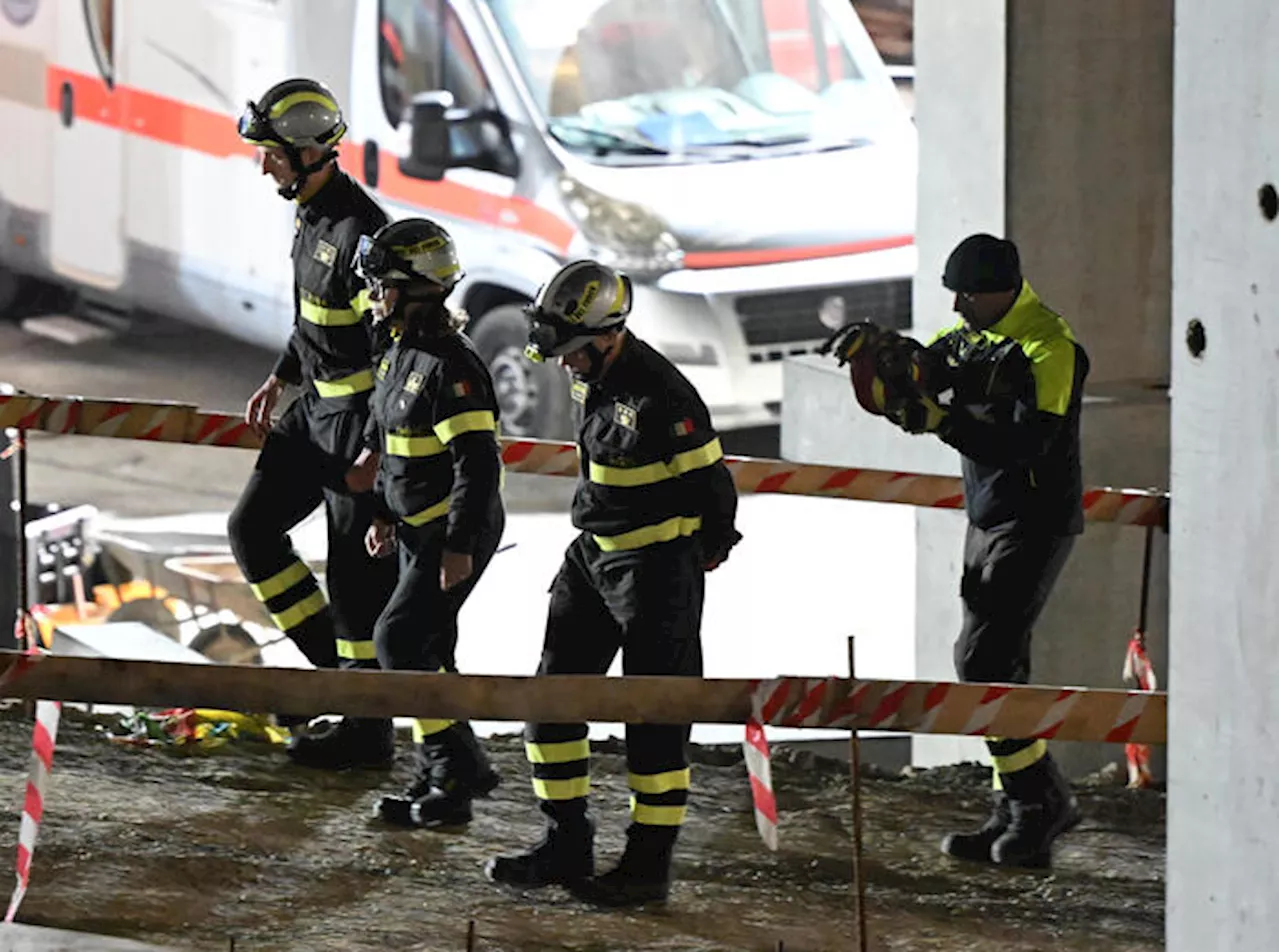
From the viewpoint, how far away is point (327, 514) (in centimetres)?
802

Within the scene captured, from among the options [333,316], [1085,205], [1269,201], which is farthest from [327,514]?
[1269,201]

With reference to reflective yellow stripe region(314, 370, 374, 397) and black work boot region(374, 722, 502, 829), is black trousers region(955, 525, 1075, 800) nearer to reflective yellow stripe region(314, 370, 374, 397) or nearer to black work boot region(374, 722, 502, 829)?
black work boot region(374, 722, 502, 829)

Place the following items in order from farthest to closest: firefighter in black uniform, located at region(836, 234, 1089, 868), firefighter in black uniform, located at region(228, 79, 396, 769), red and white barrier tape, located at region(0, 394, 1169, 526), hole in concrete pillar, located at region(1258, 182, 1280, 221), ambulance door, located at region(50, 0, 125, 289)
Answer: ambulance door, located at region(50, 0, 125, 289) < red and white barrier tape, located at region(0, 394, 1169, 526) < firefighter in black uniform, located at region(228, 79, 396, 769) < firefighter in black uniform, located at region(836, 234, 1089, 868) < hole in concrete pillar, located at region(1258, 182, 1280, 221)

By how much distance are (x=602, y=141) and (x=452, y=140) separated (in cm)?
82

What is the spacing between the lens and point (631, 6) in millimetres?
15367

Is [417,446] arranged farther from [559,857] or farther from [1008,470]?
[1008,470]

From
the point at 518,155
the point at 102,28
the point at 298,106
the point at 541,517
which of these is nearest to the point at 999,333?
the point at 298,106

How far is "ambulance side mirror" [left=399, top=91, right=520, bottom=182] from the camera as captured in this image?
48.1 ft

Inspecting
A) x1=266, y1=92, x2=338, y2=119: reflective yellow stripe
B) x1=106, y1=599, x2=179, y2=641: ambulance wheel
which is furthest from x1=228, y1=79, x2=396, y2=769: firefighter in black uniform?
x1=106, y1=599, x2=179, y2=641: ambulance wheel

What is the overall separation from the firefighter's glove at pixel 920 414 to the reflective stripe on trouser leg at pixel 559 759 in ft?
3.89

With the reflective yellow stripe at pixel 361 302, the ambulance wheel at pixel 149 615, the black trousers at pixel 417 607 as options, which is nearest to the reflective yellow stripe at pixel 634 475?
the black trousers at pixel 417 607

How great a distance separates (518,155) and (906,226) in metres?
2.28

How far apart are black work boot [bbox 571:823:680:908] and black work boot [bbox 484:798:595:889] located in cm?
7

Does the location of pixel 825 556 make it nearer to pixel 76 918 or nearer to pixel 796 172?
pixel 796 172
